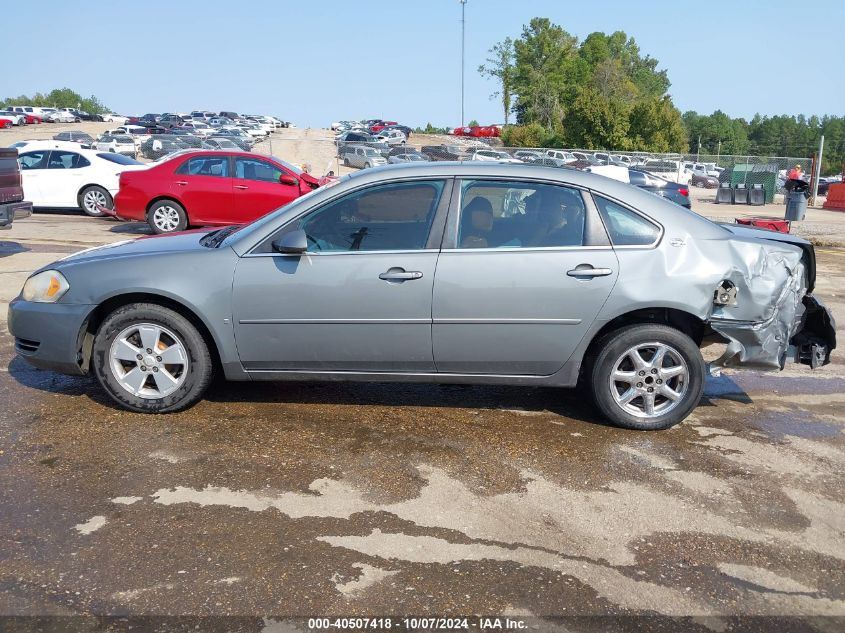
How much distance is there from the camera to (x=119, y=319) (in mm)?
4852

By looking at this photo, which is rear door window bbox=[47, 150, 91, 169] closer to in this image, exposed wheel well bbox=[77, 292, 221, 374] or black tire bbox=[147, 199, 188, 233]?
black tire bbox=[147, 199, 188, 233]

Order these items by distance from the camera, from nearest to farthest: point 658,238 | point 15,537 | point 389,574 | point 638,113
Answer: point 389,574 → point 15,537 → point 658,238 → point 638,113

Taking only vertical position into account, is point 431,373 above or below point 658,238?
below

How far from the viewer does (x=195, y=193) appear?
1341cm

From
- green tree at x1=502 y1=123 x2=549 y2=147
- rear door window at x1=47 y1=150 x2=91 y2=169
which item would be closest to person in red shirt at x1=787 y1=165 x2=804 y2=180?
rear door window at x1=47 y1=150 x2=91 y2=169

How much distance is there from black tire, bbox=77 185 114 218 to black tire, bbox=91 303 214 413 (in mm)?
12577

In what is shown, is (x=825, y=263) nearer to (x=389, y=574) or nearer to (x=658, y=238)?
(x=658, y=238)

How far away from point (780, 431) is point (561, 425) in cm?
141

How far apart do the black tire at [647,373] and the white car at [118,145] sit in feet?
124

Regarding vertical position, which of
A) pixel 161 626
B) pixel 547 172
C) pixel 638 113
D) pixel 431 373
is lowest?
pixel 161 626

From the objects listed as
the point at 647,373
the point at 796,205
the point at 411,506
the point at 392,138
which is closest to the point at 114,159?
the point at 647,373

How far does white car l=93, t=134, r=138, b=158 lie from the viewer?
39.9 meters

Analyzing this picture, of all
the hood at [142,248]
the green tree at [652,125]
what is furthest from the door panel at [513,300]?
the green tree at [652,125]

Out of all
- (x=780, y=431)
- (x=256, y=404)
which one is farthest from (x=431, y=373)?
(x=780, y=431)
